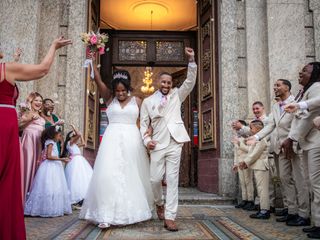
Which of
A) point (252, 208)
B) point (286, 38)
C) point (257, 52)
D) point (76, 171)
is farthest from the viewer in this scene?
point (257, 52)

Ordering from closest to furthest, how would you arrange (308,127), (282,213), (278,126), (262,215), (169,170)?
(308,127), (169,170), (278,126), (262,215), (282,213)

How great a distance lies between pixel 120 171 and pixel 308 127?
2.41 meters

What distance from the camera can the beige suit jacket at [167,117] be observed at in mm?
4867

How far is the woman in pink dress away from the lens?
9.55ft

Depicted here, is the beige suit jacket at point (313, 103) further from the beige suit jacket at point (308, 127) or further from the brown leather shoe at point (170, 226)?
the brown leather shoe at point (170, 226)

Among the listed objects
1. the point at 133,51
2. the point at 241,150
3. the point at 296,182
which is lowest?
the point at 296,182

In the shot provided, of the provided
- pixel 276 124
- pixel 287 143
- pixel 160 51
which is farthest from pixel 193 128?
pixel 287 143

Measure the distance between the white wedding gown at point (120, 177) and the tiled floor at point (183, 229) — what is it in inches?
7.4

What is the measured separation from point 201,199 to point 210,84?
8.47ft

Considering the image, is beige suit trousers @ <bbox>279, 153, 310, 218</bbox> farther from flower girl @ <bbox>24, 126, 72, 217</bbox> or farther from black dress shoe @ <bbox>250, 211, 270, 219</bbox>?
flower girl @ <bbox>24, 126, 72, 217</bbox>

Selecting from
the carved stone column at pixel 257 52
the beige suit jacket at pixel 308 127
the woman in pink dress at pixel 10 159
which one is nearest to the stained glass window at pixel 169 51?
the carved stone column at pixel 257 52

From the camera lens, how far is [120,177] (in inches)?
193

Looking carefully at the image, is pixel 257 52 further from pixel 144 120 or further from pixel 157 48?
pixel 144 120

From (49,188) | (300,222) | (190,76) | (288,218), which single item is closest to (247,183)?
(288,218)
